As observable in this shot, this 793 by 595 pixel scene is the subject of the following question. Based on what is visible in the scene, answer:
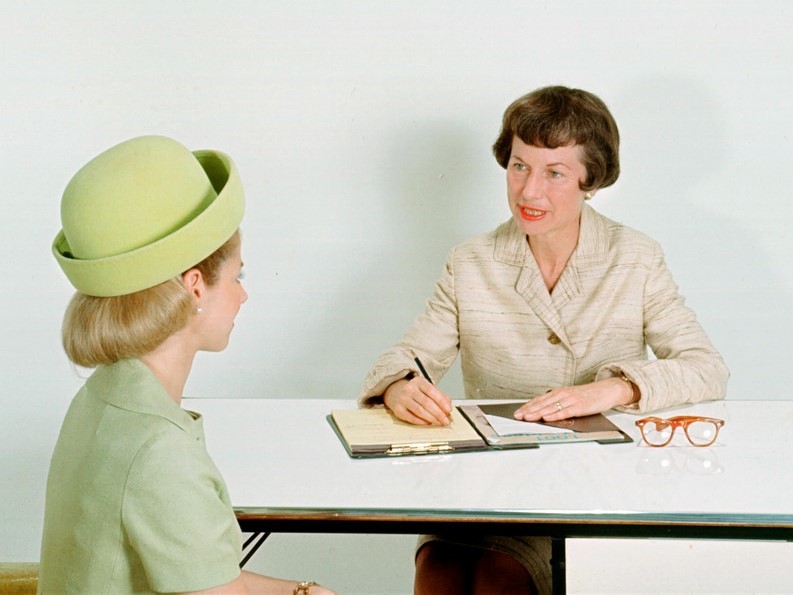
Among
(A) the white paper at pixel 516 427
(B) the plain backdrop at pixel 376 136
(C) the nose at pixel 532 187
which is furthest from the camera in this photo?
(B) the plain backdrop at pixel 376 136

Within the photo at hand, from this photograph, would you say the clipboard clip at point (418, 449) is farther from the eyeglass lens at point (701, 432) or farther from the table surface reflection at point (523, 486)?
the eyeglass lens at point (701, 432)

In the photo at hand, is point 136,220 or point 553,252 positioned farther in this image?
point 553,252

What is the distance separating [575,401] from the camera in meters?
2.21

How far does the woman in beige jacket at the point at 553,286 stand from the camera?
8.46 feet

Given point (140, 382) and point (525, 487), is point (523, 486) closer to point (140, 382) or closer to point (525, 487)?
point (525, 487)

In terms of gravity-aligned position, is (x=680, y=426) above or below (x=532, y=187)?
below

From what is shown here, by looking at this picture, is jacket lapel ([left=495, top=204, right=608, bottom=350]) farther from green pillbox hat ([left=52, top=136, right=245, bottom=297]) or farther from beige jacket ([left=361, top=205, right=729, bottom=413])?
green pillbox hat ([left=52, top=136, right=245, bottom=297])

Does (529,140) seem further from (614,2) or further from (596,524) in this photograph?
(596,524)

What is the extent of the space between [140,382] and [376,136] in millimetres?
1974

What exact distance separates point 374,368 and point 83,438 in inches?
38.8

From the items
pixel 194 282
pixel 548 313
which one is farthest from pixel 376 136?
pixel 194 282

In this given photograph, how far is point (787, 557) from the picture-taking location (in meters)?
1.75

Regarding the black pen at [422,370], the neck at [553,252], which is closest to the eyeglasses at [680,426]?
the black pen at [422,370]

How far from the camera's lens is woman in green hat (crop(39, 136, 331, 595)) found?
1.39 metres
